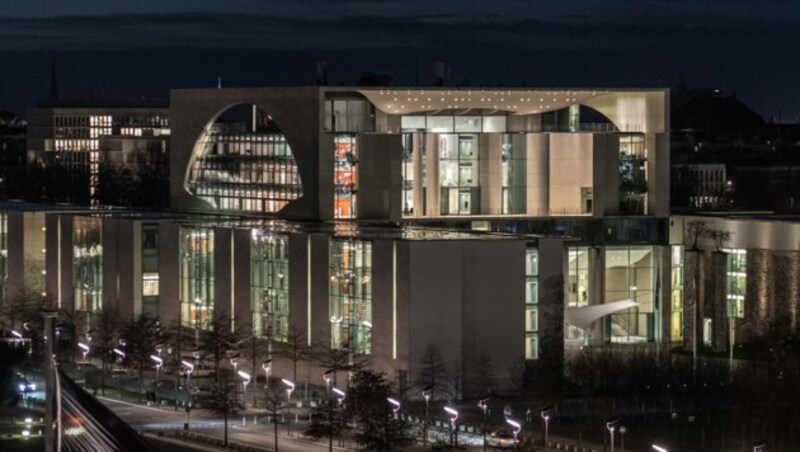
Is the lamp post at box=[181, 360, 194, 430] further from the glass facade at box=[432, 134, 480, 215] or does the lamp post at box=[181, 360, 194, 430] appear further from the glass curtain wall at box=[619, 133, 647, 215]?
the glass curtain wall at box=[619, 133, 647, 215]

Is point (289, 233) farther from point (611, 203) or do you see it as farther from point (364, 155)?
point (611, 203)

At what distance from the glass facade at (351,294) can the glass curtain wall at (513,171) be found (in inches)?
465

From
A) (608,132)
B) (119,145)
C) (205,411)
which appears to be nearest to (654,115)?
(608,132)

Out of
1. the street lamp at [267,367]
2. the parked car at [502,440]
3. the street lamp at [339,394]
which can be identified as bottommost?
the parked car at [502,440]

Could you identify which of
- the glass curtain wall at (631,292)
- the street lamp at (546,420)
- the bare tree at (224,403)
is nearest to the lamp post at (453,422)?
the street lamp at (546,420)

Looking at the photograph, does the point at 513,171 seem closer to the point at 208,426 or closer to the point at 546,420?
the point at 208,426

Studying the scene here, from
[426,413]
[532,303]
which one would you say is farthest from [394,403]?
[532,303]

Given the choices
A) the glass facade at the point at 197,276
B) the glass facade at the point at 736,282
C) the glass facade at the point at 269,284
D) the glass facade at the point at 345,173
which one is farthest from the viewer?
the glass facade at the point at 345,173

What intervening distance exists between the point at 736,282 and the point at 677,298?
3.00m

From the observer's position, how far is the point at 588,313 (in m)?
64.2

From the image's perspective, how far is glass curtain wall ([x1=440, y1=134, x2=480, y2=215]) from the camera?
71.2 metres

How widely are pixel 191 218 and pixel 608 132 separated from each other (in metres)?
13.9

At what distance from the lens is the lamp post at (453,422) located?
47750 millimetres

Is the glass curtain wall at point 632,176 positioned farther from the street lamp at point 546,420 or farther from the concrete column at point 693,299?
the street lamp at point 546,420
